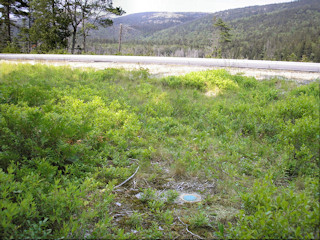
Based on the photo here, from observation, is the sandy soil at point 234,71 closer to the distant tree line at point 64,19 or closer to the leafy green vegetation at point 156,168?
the leafy green vegetation at point 156,168

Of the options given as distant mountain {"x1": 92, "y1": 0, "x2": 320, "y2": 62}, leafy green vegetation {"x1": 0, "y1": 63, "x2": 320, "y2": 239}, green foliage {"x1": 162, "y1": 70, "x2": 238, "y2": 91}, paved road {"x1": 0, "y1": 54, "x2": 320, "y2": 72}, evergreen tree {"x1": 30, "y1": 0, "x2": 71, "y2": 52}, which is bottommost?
leafy green vegetation {"x1": 0, "y1": 63, "x2": 320, "y2": 239}

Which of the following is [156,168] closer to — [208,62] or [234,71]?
[234,71]

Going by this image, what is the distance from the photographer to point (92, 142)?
4691 millimetres

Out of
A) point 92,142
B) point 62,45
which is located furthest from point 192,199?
point 62,45

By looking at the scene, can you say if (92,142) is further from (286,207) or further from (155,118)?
(286,207)

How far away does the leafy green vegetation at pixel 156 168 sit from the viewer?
2.59 meters

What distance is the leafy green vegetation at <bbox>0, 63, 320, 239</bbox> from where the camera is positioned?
2.59 meters

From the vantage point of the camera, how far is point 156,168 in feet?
14.6

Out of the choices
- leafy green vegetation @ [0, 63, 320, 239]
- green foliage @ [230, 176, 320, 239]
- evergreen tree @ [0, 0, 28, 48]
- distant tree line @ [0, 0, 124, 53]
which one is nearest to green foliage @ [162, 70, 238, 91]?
leafy green vegetation @ [0, 63, 320, 239]

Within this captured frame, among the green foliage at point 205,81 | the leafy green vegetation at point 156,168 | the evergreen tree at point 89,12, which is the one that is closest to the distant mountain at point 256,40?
the evergreen tree at point 89,12

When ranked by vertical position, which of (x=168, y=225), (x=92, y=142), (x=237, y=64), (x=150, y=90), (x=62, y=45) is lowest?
(x=168, y=225)

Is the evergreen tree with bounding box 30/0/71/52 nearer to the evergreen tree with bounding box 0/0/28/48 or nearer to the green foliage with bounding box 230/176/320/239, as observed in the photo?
the evergreen tree with bounding box 0/0/28/48

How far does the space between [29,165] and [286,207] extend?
3.21m

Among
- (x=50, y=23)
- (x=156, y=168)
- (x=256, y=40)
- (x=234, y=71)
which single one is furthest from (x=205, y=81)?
(x=256, y=40)
